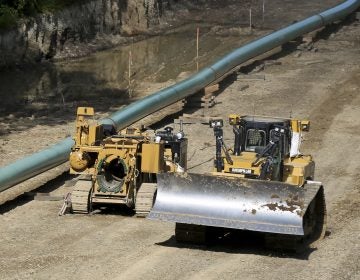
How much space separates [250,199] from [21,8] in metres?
27.8

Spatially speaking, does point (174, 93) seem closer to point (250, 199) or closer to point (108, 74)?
point (108, 74)

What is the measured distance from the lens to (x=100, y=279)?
15602 mm

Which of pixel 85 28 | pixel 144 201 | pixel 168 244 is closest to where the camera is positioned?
pixel 168 244

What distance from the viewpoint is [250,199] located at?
1689cm

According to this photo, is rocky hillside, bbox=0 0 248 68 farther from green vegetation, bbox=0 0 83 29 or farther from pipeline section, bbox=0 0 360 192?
pipeline section, bbox=0 0 360 192

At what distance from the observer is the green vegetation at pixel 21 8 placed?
40500 millimetres

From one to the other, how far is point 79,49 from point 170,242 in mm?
26269

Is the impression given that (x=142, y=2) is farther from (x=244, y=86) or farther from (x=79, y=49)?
(x=244, y=86)

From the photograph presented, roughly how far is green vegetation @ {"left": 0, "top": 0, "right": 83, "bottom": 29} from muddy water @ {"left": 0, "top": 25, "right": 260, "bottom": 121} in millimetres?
2694

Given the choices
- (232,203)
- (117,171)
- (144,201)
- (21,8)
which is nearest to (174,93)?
(117,171)

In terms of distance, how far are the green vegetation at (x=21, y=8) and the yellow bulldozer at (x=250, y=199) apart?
24.2m

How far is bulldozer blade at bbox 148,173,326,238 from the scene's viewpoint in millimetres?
16548

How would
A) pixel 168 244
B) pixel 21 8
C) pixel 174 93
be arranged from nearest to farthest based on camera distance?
pixel 168 244 < pixel 174 93 < pixel 21 8

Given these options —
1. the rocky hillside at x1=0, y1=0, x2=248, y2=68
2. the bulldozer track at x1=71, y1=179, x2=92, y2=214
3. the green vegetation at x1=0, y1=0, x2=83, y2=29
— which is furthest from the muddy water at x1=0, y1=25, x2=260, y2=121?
the bulldozer track at x1=71, y1=179, x2=92, y2=214
